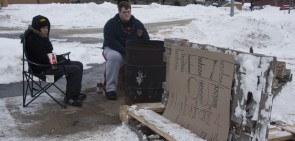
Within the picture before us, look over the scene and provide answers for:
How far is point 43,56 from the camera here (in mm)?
6168

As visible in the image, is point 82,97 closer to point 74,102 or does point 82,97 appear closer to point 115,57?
point 74,102

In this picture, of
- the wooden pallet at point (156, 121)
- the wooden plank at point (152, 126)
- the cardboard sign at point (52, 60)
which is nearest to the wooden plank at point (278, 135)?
the wooden pallet at point (156, 121)

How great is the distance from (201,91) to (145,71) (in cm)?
151

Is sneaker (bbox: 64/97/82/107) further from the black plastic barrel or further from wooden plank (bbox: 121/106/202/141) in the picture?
wooden plank (bbox: 121/106/202/141)

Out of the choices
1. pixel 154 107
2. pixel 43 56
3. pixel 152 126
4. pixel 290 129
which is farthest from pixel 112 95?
pixel 290 129

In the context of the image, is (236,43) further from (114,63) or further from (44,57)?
(44,57)

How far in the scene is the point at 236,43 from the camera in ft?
45.6

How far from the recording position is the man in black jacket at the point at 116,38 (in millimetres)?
6730

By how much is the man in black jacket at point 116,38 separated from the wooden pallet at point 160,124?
1250mm

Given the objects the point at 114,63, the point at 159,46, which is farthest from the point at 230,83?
the point at 114,63

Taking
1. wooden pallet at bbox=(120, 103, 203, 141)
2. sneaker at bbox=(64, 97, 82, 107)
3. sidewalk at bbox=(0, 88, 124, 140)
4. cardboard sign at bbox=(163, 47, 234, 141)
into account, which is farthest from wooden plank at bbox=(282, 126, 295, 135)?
sneaker at bbox=(64, 97, 82, 107)

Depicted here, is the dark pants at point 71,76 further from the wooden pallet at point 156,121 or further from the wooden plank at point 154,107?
the wooden plank at point 154,107

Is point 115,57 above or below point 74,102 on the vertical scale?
above

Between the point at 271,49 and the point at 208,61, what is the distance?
31.3 feet
